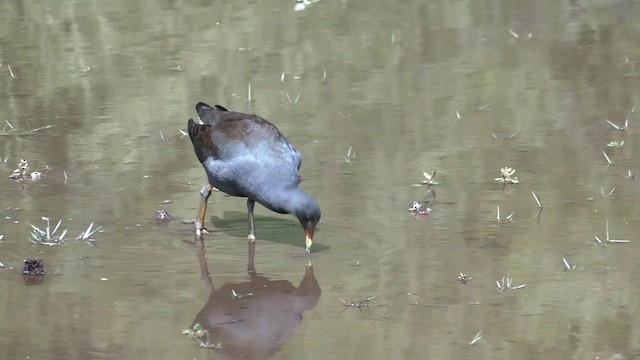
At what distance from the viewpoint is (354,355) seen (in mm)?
5809

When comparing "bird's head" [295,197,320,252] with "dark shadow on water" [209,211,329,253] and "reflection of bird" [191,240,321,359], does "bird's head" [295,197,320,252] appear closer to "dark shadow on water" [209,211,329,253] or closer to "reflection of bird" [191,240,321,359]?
"dark shadow on water" [209,211,329,253]

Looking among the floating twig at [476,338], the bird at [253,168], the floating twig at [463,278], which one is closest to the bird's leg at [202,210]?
the bird at [253,168]

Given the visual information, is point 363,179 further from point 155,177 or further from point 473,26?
point 473,26

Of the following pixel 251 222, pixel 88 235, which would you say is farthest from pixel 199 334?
pixel 251 222

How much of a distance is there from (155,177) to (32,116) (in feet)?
6.36

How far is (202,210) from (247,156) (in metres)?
0.50

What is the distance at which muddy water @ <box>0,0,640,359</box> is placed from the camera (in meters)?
6.18

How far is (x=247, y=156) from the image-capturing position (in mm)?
7547

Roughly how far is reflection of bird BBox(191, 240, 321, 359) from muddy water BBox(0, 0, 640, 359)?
0.02 m

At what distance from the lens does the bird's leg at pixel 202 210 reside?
7.64m

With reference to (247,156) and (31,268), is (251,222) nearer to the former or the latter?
(247,156)

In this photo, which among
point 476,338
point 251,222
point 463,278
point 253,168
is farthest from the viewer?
point 251,222

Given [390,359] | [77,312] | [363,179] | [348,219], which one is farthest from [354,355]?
[363,179]

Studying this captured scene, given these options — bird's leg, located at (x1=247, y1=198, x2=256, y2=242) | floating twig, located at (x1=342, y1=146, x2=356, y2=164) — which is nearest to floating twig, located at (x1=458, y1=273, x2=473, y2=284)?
bird's leg, located at (x1=247, y1=198, x2=256, y2=242)
